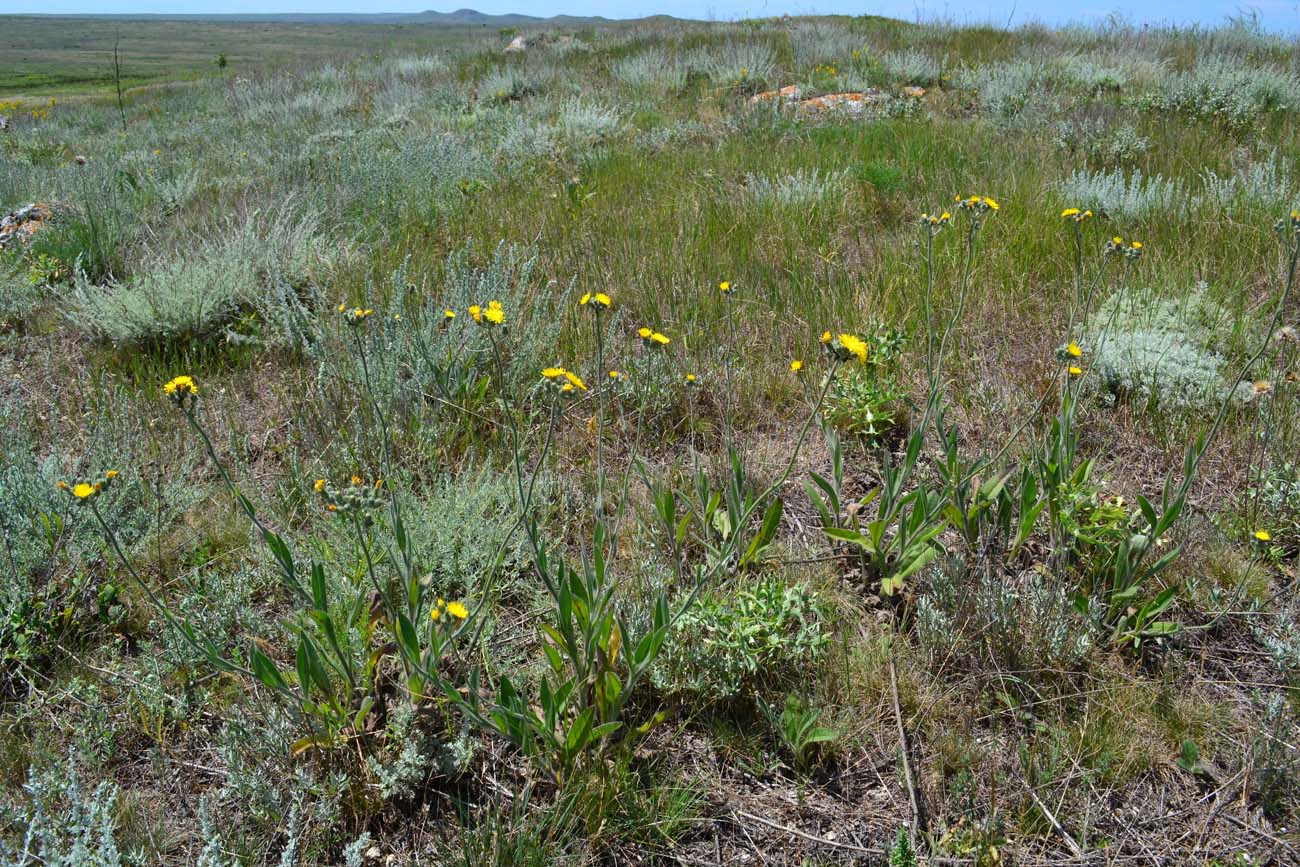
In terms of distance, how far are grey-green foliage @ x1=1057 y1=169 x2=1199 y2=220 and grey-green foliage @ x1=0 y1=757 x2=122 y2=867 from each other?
5.14 meters

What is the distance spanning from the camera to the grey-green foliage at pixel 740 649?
6.20 feet

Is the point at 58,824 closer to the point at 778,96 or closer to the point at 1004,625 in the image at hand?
the point at 1004,625

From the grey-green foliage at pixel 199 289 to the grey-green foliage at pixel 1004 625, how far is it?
10.7 ft

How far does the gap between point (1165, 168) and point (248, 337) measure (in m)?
5.93

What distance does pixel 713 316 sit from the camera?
11.9ft

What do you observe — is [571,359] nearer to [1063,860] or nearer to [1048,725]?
[1048,725]

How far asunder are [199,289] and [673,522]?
10.1 ft

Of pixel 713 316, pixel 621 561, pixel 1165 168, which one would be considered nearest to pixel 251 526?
pixel 621 561

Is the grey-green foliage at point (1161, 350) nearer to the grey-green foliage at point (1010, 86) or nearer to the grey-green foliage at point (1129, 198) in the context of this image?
the grey-green foliage at point (1129, 198)

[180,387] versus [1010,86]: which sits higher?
[1010,86]

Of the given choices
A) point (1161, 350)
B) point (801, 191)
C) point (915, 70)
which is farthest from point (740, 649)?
point (915, 70)

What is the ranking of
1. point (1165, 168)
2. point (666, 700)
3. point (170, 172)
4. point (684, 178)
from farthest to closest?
point (170, 172), point (684, 178), point (1165, 168), point (666, 700)

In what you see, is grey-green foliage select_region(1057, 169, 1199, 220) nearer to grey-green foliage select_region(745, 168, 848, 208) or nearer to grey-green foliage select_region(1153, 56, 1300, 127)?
grey-green foliage select_region(745, 168, 848, 208)

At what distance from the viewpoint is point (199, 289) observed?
3805 millimetres
